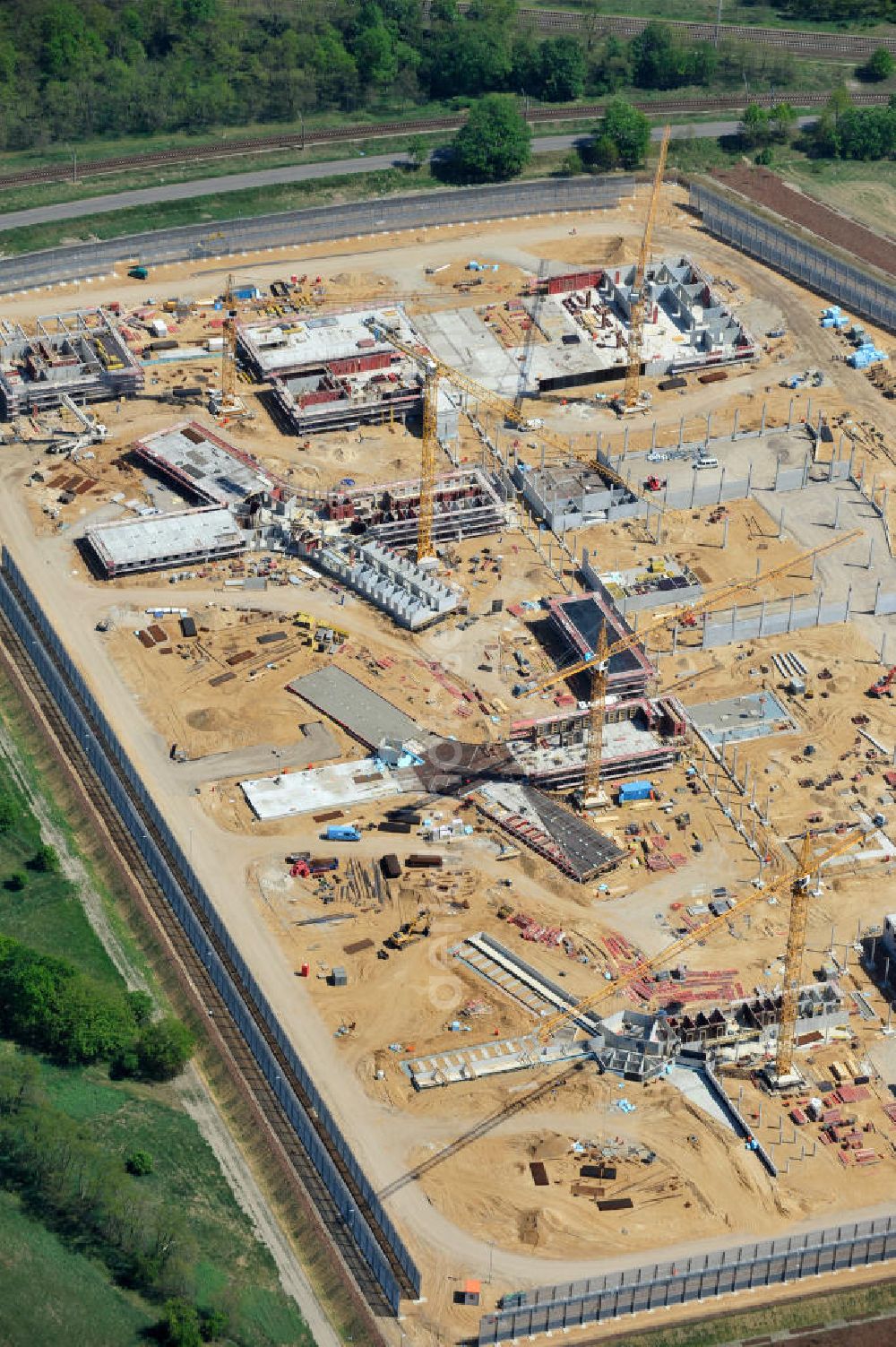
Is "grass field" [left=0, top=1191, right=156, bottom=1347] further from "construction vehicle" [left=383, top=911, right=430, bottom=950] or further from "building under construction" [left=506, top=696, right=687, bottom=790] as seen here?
"building under construction" [left=506, top=696, right=687, bottom=790]

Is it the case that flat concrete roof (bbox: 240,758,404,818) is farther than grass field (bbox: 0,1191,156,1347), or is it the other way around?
flat concrete roof (bbox: 240,758,404,818)

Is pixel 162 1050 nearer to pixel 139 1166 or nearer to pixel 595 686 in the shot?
pixel 139 1166

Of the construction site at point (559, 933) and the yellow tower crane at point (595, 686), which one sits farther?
the yellow tower crane at point (595, 686)

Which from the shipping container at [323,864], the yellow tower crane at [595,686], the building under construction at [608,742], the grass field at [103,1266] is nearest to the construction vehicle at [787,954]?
the building under construction at [608,742]

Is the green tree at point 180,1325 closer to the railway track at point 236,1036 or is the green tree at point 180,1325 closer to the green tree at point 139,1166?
the railway track at point 236,1036

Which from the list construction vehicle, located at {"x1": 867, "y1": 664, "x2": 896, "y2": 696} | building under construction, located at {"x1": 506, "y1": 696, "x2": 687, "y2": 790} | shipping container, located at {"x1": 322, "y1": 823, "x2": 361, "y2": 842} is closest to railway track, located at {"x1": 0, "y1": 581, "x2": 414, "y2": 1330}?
shipping container, located at {"x1": 322, "y1": 823, "x2": 361, "y2": 842}

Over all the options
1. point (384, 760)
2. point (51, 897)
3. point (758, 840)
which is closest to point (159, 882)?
point (51, 897)
